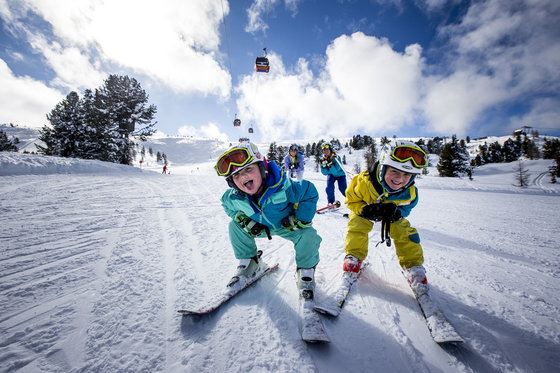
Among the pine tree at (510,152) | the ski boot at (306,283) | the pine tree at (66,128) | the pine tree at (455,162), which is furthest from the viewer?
the pine tree at (510,152)

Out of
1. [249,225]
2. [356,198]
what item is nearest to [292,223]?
[249,225]

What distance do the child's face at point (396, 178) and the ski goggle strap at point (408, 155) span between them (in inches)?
5.7

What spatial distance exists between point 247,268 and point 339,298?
1119 millimetres

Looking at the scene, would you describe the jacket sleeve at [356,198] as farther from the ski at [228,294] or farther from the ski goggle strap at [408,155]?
the ski at [228,294]

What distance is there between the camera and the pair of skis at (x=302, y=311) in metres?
1.60

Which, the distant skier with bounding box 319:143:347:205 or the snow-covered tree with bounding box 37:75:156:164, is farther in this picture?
the snow-covered tree with bounding box 37:75:156:164

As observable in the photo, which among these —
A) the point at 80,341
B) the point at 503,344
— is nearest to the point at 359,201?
the point at 503,344

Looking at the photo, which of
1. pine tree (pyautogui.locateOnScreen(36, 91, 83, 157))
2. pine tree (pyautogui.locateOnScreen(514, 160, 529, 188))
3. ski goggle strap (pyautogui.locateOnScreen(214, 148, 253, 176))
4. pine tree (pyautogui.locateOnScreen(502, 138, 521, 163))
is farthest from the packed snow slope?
pine tree (pyautogui.locateOnScreen(502, 138, 521, 163))

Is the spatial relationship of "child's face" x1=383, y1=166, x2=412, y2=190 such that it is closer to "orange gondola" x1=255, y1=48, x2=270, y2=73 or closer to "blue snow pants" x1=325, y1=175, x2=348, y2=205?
"blue snow pants" x1=325, y1=175, x2=348, y2=205

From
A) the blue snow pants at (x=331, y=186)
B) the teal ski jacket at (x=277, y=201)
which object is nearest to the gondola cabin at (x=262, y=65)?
the blue snow pants at (x=331, y=186)

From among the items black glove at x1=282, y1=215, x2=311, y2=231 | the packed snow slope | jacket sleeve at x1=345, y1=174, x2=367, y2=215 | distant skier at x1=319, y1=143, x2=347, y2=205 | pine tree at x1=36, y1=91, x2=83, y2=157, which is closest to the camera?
the packed snow slope

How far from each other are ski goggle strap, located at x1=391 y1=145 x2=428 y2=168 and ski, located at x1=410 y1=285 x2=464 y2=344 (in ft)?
4.68

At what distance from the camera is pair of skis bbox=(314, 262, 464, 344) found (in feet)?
5.19

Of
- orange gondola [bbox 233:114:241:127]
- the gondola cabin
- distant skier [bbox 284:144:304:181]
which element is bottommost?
distant skier [bbox 284:144:304:181]
